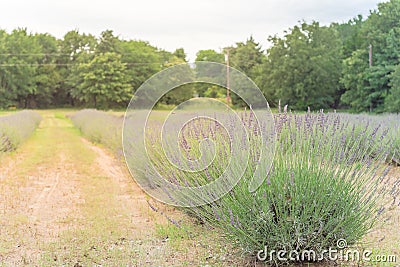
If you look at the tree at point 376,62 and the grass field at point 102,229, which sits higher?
the tree at point 376,62

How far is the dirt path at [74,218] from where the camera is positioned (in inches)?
164

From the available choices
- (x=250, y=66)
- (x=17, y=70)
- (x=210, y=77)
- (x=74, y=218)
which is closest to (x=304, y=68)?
(x=250, y=66)

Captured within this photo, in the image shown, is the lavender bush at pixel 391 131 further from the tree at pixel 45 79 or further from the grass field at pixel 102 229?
the tree at pixel 45 79

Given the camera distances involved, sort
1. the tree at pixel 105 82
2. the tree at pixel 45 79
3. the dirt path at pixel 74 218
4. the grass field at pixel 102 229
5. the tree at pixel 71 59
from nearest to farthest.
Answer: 1. the grass field at pixel 102 229
2. the dirt path at pixel 74 218
3. the tree at pixel 105 82
4. the tree at pixel 71 59
5. the tree at pixel 45 79

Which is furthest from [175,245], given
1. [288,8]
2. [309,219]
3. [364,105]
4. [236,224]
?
[364,105]

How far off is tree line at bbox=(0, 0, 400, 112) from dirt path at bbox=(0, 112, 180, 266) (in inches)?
67.0

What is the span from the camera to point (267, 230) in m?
3.37

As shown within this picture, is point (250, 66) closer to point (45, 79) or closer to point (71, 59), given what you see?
point (45, 79)

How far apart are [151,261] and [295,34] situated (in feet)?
103

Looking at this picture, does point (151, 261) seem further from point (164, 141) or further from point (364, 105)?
point (364, 105)

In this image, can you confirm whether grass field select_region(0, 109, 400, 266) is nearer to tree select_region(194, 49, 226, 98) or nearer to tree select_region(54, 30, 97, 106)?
tree select_region(194, 49, 226, 98)

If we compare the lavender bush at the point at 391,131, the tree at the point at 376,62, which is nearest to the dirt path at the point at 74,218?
the lavender bush at the point at 391,131

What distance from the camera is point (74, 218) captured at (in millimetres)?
5590

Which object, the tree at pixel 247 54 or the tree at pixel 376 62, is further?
the tree at pixel 247 54
